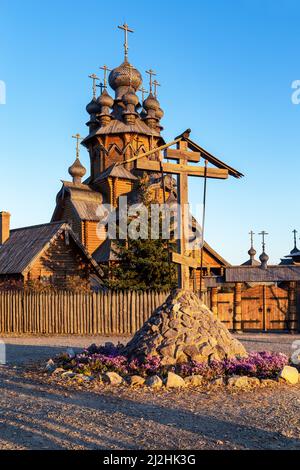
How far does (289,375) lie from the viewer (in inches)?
390

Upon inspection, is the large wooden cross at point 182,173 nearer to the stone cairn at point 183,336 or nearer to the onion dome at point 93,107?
the stone cairn at point 183,336

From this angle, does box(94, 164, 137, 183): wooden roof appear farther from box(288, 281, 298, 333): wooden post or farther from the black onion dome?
box(288, 281, 298, 333): wooden post

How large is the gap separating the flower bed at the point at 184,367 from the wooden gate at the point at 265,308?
1219 cm

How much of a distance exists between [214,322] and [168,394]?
3161 mm

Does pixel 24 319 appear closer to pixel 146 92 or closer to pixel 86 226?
pixel 86 226

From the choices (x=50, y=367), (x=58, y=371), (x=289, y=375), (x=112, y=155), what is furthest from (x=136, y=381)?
(x=112, y=155)

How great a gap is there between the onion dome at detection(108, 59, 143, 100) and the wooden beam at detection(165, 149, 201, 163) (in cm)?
3455

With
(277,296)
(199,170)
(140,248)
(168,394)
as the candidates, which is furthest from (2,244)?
(168,394)

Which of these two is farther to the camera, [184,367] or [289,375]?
[184,367]

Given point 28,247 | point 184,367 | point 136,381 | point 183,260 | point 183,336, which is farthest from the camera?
Result: point 28,247

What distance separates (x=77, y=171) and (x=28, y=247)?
654 inches

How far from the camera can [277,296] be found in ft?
76.2

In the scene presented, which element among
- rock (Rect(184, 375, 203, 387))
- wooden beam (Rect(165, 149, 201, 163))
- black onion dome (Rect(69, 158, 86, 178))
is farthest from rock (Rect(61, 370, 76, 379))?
black onion dome (Rect(69, 158, 86, 178))

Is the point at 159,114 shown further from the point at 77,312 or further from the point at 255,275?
the point at 77,312
